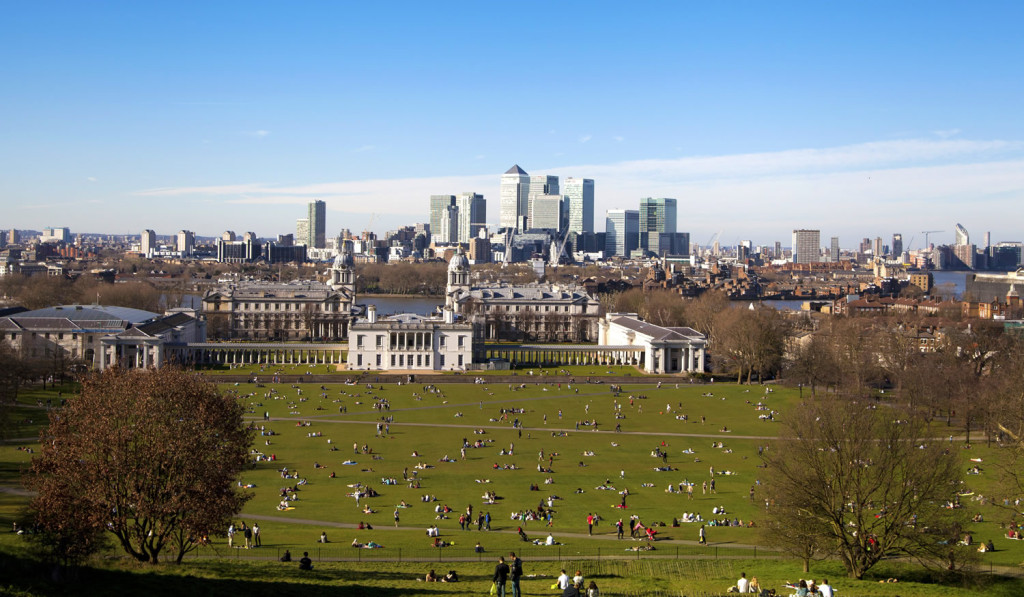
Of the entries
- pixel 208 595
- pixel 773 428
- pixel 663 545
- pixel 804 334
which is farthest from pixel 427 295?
pixel 208 595

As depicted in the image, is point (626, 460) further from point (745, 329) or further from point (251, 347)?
point (251, 347)

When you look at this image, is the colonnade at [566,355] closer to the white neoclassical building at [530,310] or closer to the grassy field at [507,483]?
the grassy field at [507,483]

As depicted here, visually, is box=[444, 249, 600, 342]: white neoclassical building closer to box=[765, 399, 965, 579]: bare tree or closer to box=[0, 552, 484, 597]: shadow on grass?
box=[765, 399, 965, 579]: bare tree

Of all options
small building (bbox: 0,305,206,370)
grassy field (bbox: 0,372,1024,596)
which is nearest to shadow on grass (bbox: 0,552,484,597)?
grassy field (bbox: 0,372,1024,596)

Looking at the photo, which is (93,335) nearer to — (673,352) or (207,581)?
(673,352)

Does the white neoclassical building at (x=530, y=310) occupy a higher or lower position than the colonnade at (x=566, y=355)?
higher

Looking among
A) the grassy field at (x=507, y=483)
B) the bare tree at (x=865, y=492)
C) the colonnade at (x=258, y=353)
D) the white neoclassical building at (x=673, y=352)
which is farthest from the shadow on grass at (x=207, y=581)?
the colonnade at (x=258, y=353)
